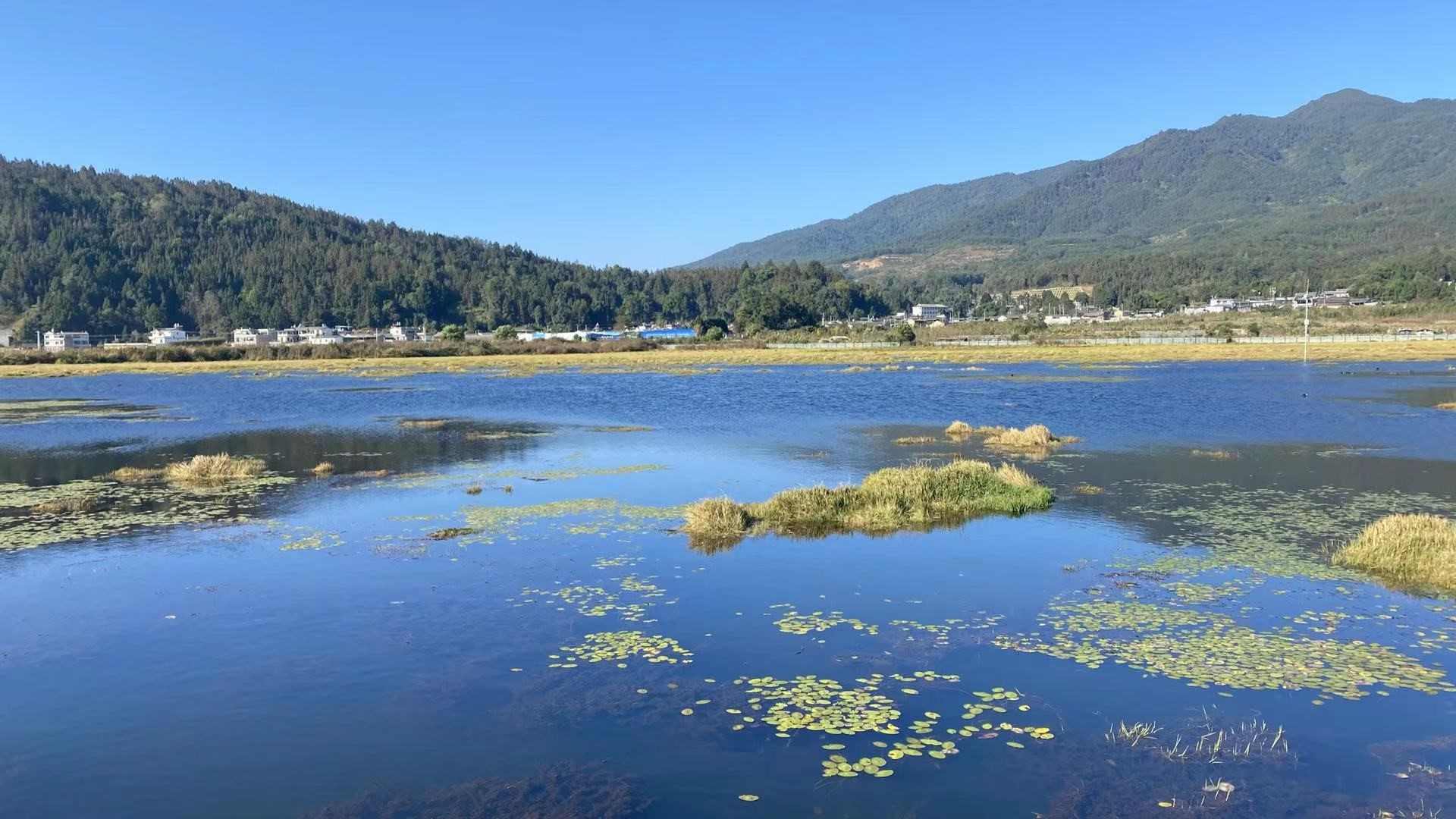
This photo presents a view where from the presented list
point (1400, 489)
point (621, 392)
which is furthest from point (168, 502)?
point (621, 392)

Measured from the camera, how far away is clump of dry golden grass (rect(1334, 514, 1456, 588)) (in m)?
17.9

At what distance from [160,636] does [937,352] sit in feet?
389

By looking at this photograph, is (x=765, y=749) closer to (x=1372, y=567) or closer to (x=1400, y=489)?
(x=1372, y=567)

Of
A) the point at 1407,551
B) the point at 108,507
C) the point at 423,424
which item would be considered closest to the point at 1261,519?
the point at 1407,551

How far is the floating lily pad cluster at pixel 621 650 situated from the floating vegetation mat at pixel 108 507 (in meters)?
14.3

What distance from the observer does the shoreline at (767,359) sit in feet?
340

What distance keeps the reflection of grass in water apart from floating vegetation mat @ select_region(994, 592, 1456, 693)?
6.72 m

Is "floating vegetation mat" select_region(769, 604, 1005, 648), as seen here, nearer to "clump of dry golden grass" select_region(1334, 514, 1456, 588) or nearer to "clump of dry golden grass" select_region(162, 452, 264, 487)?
"clump of dry golden grass" select_region(1334, 514, 1456, 588)

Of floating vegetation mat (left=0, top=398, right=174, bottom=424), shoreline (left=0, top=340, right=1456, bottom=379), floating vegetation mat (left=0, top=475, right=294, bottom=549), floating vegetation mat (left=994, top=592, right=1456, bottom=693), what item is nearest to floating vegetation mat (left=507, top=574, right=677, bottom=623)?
floating vegetation mat (left=994, top=592, right=1456, bottom=693)

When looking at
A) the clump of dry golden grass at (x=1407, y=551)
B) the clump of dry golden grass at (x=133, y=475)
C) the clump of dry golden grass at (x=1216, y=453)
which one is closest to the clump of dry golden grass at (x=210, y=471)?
the clump of dry golden grass at (x=133, y=475)

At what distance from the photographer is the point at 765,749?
11.3 meters

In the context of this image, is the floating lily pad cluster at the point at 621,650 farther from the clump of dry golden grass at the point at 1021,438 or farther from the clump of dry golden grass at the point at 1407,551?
the clump of dry golden grass at the point at 1021,438

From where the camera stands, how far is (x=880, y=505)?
79.6 feet

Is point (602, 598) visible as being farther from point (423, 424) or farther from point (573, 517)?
point (423, 424)
